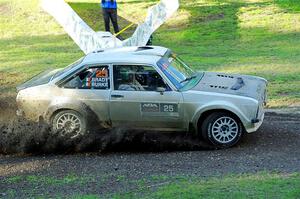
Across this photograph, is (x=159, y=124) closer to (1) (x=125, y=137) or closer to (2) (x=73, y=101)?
(1) (x=125, y=137)

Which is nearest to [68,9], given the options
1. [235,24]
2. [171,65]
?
[235,24]

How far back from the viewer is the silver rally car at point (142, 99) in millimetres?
10422

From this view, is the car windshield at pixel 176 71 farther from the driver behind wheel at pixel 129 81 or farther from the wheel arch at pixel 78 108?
the wheel arch at pixel 78 108

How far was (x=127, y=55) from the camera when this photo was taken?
1099 centimetres

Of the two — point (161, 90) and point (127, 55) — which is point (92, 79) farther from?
point (161, 90)

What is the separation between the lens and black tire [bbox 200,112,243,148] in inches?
411

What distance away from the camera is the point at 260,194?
7863 millimetres

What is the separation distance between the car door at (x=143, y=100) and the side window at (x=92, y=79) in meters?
0.16

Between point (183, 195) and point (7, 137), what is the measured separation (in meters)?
4.28

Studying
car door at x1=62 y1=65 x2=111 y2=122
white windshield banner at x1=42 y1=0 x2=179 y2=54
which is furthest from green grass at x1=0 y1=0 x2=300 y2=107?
car door at x1=62 y1=65 x2=111 y2=122

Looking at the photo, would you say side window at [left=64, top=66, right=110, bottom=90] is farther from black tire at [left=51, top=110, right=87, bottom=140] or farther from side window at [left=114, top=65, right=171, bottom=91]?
black tire at [left=51, top=110, right=87, bottom=140]

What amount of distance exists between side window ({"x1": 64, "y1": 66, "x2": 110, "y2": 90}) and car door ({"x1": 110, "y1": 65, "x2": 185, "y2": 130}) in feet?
0.53

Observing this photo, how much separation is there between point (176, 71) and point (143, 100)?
0.89 meters

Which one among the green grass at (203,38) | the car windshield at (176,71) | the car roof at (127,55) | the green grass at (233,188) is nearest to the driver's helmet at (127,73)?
the car roof at (127,55)
